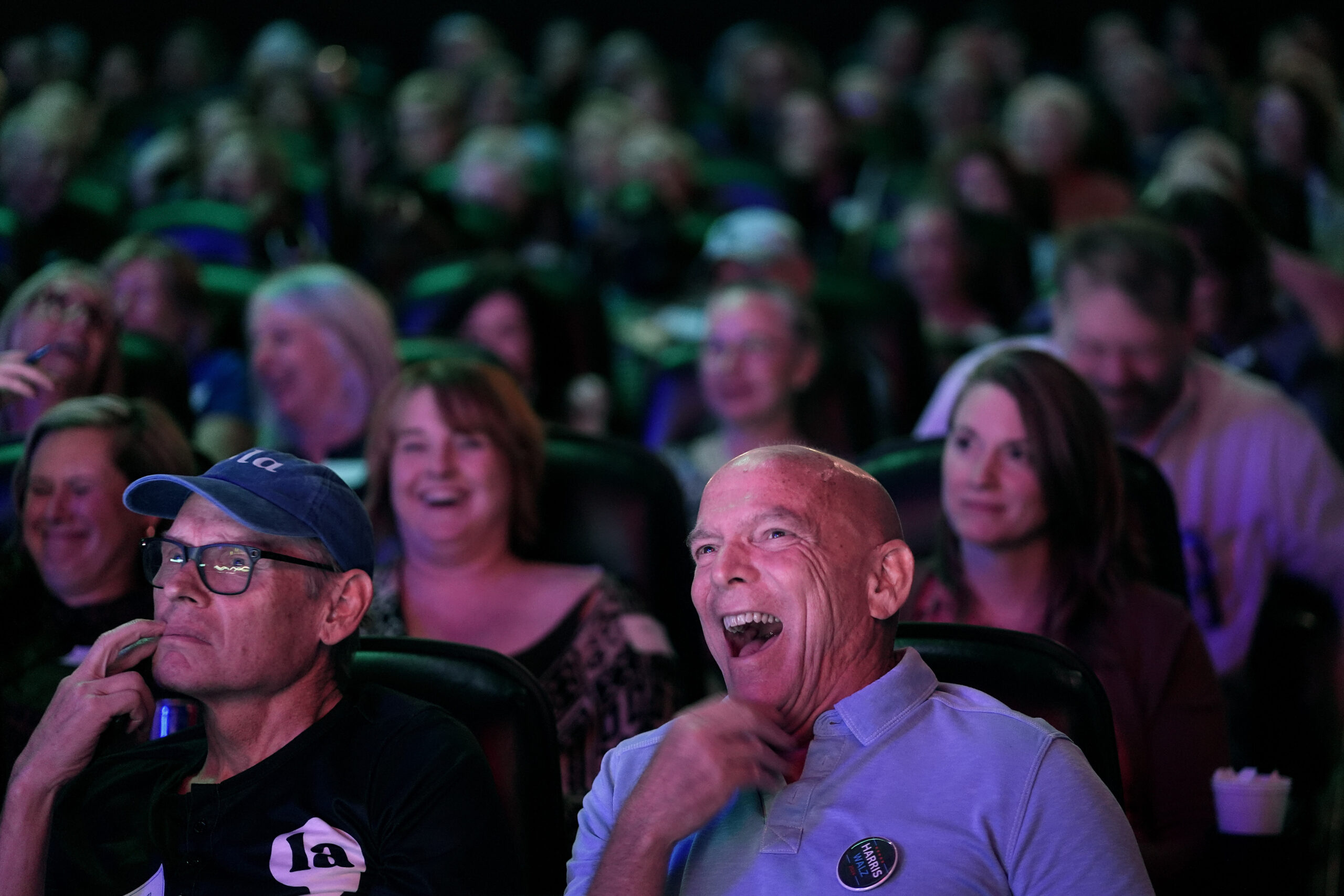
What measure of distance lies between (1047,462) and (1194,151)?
11.1 ft

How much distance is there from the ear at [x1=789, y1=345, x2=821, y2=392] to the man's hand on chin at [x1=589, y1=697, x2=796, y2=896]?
203cm

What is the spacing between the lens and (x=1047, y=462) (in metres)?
2.20

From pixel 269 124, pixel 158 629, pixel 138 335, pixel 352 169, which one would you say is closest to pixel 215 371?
pixel 138 335

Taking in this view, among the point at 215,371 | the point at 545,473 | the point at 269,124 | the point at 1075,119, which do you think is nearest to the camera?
the point at 545,473

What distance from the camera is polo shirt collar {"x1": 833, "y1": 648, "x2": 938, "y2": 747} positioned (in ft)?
4.96

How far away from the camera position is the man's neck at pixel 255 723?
169cm

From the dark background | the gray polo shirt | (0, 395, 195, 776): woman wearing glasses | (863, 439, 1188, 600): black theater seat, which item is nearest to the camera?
the gray polo shirt

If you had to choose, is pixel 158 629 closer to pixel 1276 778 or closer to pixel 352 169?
pixel 1276 778

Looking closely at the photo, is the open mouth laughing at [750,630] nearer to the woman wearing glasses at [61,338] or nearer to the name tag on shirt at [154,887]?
the name tag on shirt at [154,887]

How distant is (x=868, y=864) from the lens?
1410mm

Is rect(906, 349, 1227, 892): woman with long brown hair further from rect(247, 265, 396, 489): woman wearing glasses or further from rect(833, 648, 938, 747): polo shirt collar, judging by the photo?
rect(247, 265, 396, 489): woman wearing glasses

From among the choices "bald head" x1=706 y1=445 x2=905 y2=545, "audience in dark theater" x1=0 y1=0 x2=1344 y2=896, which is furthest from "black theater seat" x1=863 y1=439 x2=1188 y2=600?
"bald head" x1=706 y1=445 x2=905 y2=545

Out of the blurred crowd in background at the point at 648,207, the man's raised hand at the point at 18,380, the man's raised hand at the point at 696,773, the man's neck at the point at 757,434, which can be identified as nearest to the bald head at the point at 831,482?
the man's raised hand at the point at 696,773

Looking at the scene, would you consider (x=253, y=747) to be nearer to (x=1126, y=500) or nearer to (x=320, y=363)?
(x=1126, y=500)
